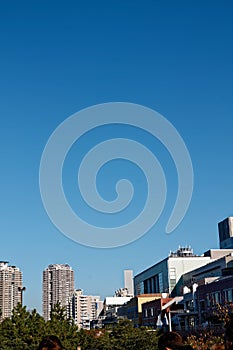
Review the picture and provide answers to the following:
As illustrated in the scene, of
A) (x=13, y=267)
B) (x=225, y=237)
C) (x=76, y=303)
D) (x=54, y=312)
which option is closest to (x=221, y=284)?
(x=54, y=312)

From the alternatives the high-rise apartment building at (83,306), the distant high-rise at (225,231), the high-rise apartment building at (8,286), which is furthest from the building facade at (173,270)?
the high-rise apartment building at (83,306)

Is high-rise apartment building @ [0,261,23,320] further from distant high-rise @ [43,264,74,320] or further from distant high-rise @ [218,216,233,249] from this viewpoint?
distant high-rise @ [43,264,74,320]

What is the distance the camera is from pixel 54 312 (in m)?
40.2

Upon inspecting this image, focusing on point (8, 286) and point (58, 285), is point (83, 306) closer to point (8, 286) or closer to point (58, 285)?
point (58, 285)

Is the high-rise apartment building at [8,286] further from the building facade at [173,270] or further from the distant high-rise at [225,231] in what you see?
the distant high-rise at [225,231]

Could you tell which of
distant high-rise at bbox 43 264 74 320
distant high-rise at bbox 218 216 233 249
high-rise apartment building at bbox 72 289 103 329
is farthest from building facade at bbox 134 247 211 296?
distant high-rise at bbox 43 264 74 320

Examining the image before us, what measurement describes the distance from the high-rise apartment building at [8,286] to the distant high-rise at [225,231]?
40.4 metres

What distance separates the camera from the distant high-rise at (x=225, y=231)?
351 feet

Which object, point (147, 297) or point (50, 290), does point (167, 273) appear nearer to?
point (147, 297)

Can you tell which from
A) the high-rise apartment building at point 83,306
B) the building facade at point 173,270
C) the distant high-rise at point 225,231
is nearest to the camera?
the building facade at point 173,270

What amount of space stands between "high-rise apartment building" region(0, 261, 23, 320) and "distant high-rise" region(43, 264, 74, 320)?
5878cm

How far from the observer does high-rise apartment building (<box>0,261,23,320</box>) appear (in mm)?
119000

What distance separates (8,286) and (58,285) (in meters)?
65.4

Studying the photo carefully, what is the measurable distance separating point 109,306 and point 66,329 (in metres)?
75.4
